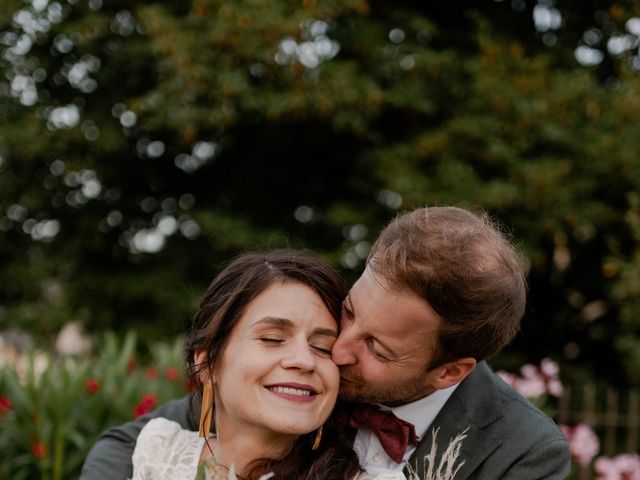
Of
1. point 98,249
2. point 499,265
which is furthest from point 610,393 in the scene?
point 499,265

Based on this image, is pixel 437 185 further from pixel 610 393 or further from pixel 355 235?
pixel 610 393

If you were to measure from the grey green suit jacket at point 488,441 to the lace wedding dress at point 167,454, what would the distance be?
0.20 metres

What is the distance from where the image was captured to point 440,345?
2441mm

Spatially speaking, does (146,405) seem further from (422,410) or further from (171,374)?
(422,410)

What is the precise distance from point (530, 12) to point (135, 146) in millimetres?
4819

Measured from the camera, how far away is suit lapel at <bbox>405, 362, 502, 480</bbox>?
2496mm

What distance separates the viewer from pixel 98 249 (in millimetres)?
9836

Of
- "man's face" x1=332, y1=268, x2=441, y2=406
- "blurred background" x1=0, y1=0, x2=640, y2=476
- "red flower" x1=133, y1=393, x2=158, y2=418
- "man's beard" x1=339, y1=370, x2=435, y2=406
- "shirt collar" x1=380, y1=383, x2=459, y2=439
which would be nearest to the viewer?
"man's face" x1=332, y1=268, x2=441, y2=406

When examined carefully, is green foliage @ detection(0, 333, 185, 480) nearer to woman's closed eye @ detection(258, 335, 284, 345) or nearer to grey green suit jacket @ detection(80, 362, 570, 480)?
grey green suit jacket @ detection(80, 362, 570, 480)

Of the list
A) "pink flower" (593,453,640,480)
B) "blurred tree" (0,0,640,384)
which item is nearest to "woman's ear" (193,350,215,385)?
"pink flower" (593,453,640,480)

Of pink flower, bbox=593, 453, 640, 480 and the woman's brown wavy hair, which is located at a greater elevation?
the woman's brown wavy hair

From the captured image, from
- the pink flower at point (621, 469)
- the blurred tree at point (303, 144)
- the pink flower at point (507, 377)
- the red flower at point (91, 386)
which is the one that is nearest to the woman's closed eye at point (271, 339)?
the pink flower at point (507, 377)

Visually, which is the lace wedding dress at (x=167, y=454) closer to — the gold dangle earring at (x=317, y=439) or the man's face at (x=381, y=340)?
the gold dangle earring at (x=317, y=439)

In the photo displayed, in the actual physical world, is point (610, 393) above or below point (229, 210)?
below
